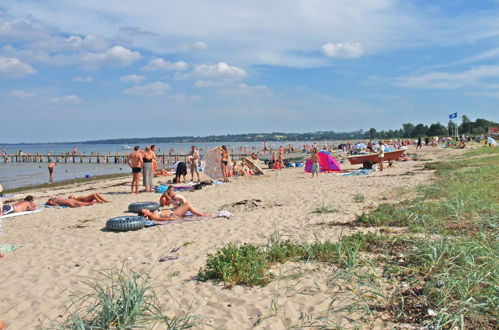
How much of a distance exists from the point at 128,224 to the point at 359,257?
16.2 feet

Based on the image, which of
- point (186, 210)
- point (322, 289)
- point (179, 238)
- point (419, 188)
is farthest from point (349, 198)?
point (322, 289)

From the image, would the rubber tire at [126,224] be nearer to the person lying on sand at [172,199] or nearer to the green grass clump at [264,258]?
the person lying on sand at [172,199]

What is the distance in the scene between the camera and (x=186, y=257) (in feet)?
19.4

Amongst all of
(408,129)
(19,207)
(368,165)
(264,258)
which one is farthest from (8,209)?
(408,129)

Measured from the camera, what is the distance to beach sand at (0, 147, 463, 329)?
4.09 m

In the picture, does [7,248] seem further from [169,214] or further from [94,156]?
[94,156]

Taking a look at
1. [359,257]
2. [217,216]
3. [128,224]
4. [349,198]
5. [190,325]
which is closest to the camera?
[190,325]

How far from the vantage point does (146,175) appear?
1489 cm

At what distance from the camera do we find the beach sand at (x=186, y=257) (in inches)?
161

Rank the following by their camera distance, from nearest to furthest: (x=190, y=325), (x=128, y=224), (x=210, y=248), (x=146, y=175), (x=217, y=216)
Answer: (x=190, y=325), (x=210, y=248), (x=128, y=224), (x=217, y=216), (x=146, y=175)

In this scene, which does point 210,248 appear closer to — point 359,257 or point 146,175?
point 359,257

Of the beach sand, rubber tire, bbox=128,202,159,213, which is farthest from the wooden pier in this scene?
the beach sand

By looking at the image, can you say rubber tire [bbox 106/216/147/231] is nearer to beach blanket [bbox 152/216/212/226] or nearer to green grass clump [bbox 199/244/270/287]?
beach blanket [bbox 152/216/212/226]

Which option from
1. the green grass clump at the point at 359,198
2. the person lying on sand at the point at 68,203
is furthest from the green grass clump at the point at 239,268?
the person lying on sand at the point at 68,203
